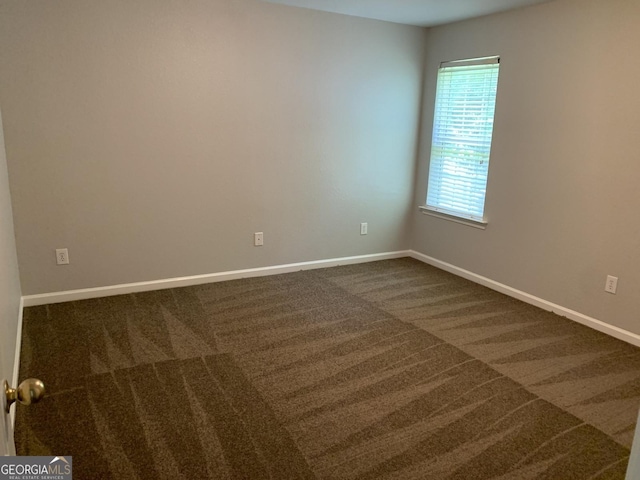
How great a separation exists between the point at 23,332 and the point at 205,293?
4.27ft

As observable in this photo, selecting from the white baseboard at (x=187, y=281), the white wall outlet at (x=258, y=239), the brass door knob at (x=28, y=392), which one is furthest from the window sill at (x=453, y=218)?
the brass door knob at (x=28, y=392)

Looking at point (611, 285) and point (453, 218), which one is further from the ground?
point (453, 218)

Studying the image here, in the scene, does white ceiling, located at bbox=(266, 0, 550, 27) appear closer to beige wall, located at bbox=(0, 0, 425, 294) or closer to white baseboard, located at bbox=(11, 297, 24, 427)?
beige wall, located at bbox=(0, 0, 425, 294)

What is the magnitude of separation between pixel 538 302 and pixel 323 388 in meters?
2.21

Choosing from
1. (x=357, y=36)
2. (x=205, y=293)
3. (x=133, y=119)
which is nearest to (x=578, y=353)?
(x=205, y=293)

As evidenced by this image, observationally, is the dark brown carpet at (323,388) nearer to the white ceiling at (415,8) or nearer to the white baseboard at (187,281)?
the white baseboard at (187,281)

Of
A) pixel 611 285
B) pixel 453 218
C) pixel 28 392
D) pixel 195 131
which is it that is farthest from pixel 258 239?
pixel 28 392

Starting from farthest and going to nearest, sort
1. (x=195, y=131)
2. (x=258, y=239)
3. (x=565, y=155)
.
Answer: (x=258, y=239) < (x=195, y=131) < (x=565, y=155)

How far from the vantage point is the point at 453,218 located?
461 cm

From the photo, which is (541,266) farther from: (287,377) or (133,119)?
(133,119)

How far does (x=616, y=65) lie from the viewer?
317 cm

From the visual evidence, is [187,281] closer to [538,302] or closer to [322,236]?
[322,236]

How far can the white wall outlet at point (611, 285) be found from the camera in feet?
10.9

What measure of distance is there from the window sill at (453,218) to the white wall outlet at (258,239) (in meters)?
1.76
